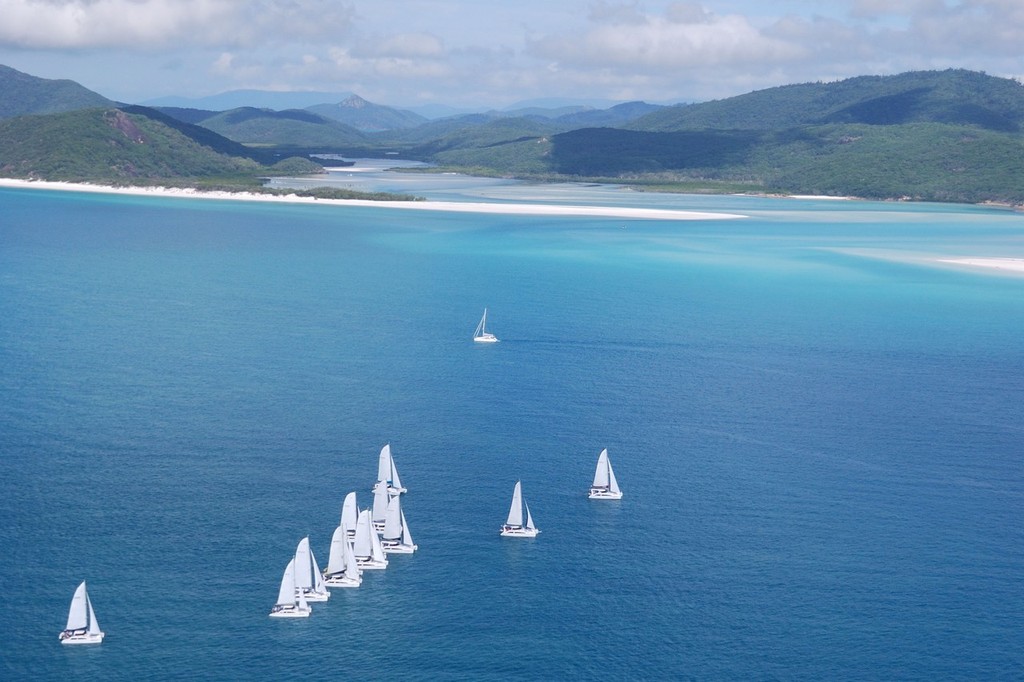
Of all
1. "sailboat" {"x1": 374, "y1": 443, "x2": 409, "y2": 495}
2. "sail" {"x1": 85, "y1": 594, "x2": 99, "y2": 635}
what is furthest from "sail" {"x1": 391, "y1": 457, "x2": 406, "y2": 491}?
"sail" {"x1": 85, "y1": 594, "x2": 99, "y2": 635}

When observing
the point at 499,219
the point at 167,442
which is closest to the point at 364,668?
the point at 167,442

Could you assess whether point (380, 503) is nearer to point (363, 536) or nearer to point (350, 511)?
point (350, 511)

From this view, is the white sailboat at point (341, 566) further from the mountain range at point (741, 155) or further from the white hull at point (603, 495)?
the mountain range at point (741, 155)

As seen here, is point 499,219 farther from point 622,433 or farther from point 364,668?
point 364,668

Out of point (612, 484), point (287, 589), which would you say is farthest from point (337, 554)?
point (612, 484)

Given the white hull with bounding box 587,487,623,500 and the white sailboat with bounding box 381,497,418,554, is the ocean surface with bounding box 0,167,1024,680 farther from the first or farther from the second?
the white sailboat with bounding box 381,497,418,554

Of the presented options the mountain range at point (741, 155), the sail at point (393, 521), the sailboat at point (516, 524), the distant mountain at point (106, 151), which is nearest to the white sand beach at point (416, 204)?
the distant mountain at point (106, 151)
